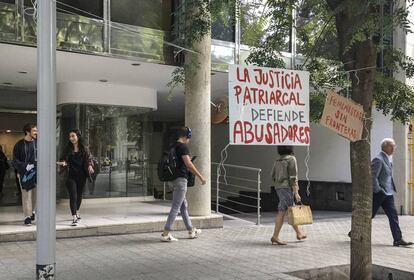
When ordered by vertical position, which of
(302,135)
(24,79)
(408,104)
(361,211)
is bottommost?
(361,211)

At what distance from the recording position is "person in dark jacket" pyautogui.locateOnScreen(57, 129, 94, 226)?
866 centimetres

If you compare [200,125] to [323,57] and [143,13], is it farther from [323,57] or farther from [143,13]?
[323,57]

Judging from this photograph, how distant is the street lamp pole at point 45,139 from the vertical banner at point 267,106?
1.89 meters

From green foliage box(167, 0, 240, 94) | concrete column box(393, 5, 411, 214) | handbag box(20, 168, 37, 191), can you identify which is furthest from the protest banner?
concrete column box(393, 5, 411, 214)

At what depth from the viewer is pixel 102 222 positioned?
906 cm

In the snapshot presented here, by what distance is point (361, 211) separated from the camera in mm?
5730

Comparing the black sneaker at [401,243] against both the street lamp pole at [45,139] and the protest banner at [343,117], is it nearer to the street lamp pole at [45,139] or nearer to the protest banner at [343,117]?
the protest banner at [343,117]

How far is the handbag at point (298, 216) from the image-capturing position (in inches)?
305

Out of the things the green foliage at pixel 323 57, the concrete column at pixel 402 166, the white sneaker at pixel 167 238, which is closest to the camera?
the green foliage at pixel 323 57

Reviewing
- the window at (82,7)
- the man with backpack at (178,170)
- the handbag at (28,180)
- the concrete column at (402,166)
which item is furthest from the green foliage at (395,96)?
the concrete column at (402,166)

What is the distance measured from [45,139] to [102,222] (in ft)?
16.3

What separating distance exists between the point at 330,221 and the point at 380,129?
11.7 feet

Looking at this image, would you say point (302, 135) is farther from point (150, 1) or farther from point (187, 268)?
point (150, 1)

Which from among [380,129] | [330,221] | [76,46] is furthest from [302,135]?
[380,129]
